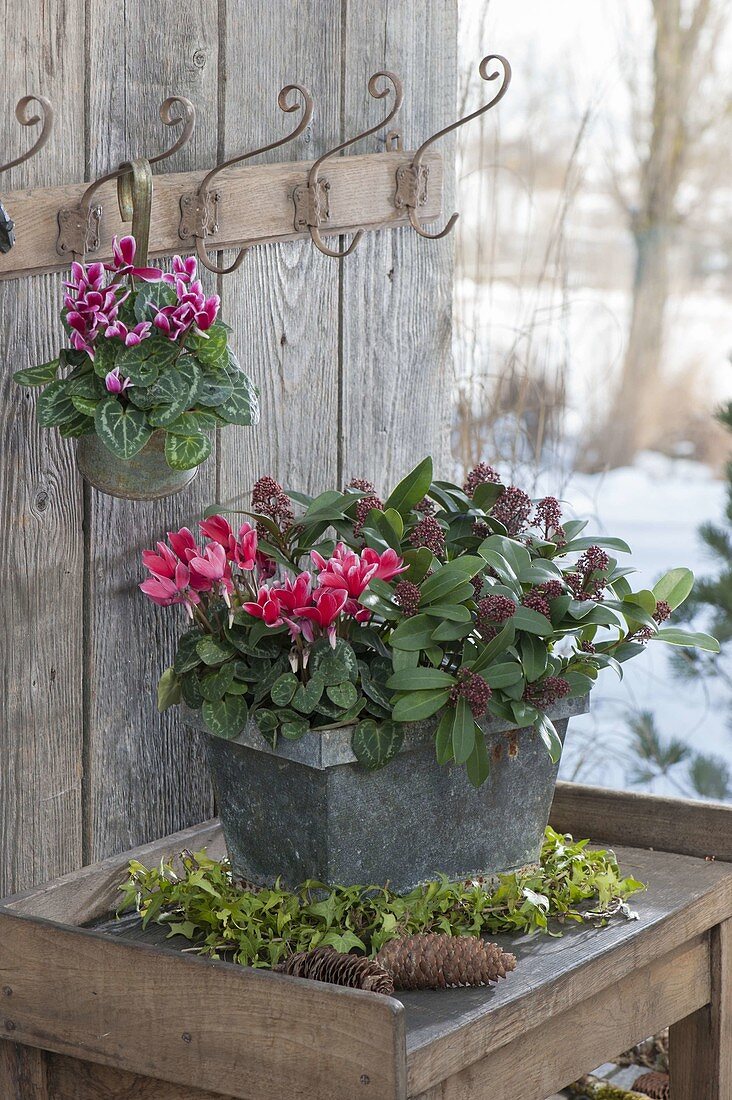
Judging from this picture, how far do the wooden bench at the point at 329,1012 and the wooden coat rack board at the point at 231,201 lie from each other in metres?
0.65

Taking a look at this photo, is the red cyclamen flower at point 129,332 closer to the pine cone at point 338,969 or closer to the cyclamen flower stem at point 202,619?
the cyclamen flower stem at point 202,619

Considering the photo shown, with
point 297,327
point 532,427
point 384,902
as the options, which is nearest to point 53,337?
point 297,327

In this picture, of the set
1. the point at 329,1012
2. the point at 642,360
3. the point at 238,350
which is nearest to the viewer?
the point at 329,1012

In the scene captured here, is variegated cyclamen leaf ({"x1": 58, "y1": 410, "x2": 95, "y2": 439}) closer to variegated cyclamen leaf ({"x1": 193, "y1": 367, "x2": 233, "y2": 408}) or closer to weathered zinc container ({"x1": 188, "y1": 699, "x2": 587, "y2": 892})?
variegated cyclamen leaf ({"x1": 193, "y1": 367, "x2": 233, "y2": 408})

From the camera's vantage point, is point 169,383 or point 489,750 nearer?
point 169,383

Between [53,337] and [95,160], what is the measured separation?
191mm

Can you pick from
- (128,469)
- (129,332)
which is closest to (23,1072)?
(128,469)

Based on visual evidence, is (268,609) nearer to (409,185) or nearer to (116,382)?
(116,382)

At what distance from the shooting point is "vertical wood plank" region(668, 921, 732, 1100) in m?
1.42

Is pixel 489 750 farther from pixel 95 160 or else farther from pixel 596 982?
pixel 95 160

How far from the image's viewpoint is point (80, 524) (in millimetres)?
1328

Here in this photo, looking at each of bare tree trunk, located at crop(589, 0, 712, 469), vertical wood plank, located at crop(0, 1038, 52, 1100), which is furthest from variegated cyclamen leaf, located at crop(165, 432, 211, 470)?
bare tree trunk, located at crop(589, 0, 712, 469)

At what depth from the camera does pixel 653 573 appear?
184 inches

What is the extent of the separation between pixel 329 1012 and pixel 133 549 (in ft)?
1.93
